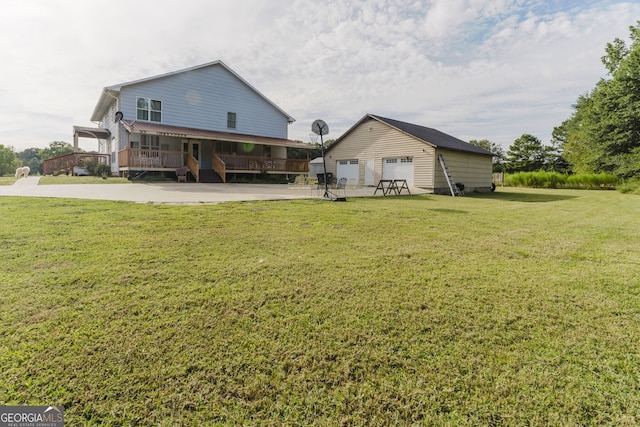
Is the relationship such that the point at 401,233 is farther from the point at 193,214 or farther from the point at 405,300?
the point at 193,214

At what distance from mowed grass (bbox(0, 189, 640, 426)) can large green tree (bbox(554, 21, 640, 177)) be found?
26.8 m

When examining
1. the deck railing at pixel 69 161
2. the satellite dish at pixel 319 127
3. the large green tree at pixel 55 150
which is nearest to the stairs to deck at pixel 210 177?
the deck railing at pixel 69 161

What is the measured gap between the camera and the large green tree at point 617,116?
21484 mm

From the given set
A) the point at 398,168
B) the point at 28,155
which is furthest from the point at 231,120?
the point at 28,155

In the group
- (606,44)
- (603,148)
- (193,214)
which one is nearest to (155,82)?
(193,214)

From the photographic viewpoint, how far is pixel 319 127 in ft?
37.0

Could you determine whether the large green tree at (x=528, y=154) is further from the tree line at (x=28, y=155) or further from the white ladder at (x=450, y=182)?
the tree line at (x=28, y=155)

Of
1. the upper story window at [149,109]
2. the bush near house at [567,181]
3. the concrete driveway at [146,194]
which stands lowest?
the concrete driveway at [146,194]

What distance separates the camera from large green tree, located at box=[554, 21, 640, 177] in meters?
21.5

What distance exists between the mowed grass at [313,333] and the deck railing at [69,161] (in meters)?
20.2

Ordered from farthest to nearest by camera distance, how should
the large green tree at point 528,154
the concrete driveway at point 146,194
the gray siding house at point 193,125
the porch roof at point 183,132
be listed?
the large green tree at point 528,154, the gray siding house at point 193,125, the porch roof at point 183,132, the concrete driveway at point 146,194

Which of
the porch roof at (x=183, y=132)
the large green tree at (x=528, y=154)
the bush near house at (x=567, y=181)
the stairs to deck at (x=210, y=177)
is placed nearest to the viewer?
the porch roof at (x=183, y=132)

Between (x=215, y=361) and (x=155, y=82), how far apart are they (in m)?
21.7

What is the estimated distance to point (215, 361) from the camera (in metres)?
1.79
